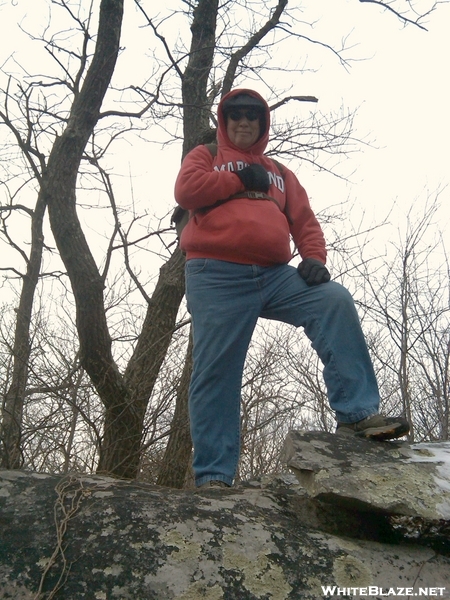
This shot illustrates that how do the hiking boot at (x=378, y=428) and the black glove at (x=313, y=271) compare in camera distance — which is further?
the black glove at (x=313, y=271)

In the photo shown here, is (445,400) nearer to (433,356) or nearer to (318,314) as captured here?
(433,356)

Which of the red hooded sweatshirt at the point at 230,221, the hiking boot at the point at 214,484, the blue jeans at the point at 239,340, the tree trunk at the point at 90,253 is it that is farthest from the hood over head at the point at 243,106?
the hiking boot at the point at 214,484

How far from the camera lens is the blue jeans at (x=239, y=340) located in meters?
2.48

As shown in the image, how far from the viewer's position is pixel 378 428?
2371 mm

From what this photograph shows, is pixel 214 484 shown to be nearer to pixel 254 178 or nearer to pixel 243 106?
pixel 254 178

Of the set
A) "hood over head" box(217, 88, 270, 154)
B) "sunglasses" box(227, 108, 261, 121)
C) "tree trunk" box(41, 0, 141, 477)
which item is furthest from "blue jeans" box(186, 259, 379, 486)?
"tree trunk" box(41, 0, 141, 477)

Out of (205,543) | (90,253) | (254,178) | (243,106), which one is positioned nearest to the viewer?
(205,543)

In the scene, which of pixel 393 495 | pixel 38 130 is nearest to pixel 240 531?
pixel 393 495

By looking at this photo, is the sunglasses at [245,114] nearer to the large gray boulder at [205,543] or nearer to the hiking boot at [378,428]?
the hiking boot at [378,428]

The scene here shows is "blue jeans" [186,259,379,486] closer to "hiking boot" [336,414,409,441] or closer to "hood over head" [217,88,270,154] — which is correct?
"hiking boot" [336,414,409,441]

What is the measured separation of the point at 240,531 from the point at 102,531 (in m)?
0.43

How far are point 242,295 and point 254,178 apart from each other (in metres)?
0.59

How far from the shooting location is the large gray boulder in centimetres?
160

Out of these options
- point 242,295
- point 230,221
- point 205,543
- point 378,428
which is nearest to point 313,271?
point 242,295
